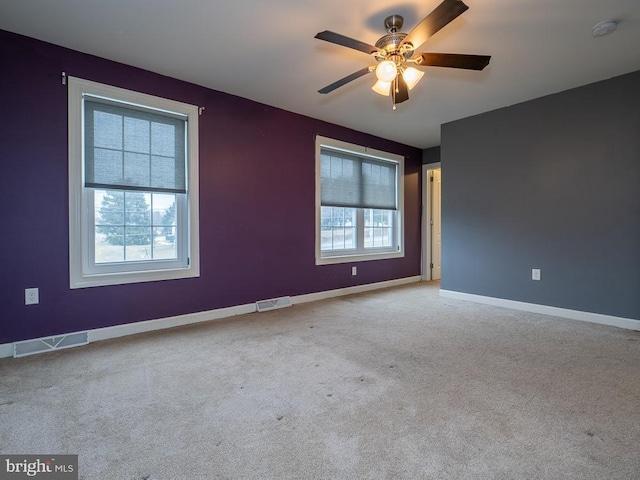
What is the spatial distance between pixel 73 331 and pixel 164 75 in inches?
98.4

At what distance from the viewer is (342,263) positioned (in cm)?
492

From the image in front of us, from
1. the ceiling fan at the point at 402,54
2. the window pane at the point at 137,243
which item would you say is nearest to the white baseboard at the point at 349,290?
the window pane at the point at 137,243

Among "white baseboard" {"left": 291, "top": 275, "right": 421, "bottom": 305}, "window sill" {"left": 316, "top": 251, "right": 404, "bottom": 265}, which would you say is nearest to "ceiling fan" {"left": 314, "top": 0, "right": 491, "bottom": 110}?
"window sill" {"left": 316, "top": 251, "right": 404, "bottom": 265}

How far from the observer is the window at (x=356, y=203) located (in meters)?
4.73

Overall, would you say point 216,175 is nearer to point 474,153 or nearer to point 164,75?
point 164,75

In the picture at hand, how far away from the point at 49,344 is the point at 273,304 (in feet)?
7.02

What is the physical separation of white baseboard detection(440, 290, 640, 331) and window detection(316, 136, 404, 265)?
4.53 ft

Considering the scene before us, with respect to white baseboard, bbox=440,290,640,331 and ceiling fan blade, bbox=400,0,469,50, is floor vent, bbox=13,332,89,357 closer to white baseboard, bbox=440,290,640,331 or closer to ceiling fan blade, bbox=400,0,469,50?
ceiling fan blade, bbox=400,0,469,50

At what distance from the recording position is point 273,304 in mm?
4090

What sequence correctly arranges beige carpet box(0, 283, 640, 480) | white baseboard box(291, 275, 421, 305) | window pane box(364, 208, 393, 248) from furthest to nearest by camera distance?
1. window pane box(364, 208, 393, 248)
2. white baseboard box(291, 275, 421, 305)
3. beige carpet box(0, 283, 640, 480)

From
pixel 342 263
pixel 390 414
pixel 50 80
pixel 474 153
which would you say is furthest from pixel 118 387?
pixel 474 153

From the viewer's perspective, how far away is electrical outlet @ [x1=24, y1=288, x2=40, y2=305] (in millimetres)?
2643

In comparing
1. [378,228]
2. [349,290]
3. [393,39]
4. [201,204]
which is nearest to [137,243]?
[201,204]

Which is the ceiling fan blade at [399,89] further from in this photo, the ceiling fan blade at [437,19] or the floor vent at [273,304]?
the floor vent at [273,304]
